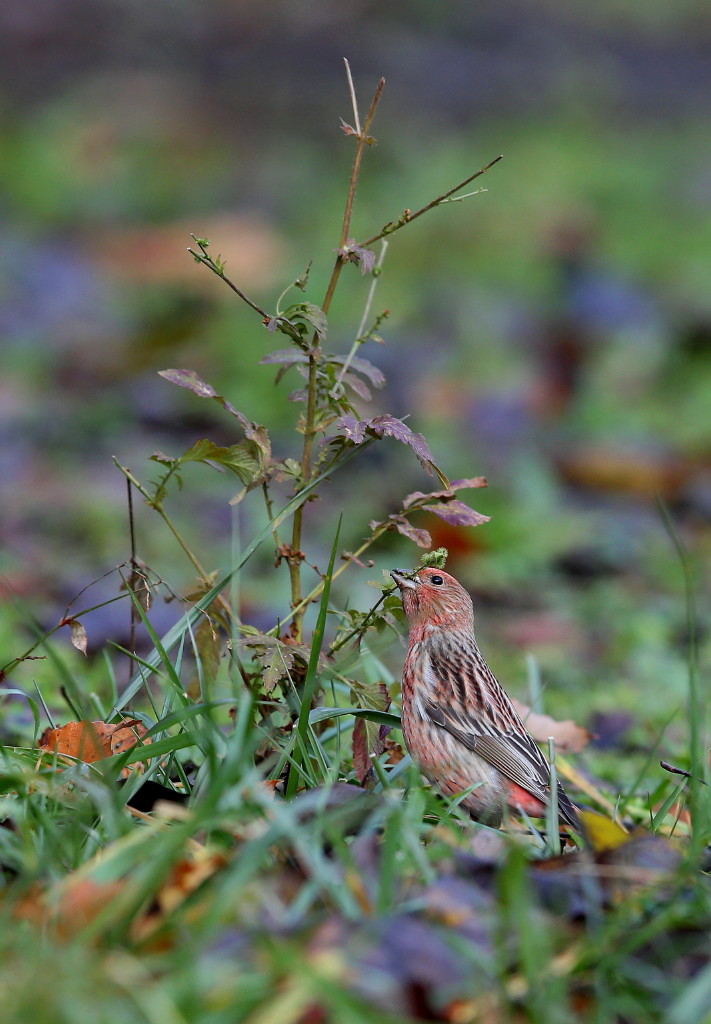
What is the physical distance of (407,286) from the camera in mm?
11383

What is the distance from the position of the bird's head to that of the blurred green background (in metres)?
0.69

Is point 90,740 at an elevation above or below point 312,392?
below

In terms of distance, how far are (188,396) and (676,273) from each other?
223 inches

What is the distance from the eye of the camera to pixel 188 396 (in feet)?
28.7

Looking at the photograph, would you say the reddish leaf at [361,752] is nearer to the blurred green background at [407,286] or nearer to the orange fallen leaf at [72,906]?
the blurred green background at [407,286]

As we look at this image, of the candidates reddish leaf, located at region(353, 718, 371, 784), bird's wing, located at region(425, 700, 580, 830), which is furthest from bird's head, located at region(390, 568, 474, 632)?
reddish leaf, located at region(353, 718, 371, 784)

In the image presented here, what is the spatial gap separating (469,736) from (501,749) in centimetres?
9

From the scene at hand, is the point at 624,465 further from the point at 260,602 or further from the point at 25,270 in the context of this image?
the point at 25,270

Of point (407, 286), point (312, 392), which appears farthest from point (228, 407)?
point (407, 286)

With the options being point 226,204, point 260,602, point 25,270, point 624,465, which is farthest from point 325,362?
point 226,204

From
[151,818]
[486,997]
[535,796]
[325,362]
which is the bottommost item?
[535,796]

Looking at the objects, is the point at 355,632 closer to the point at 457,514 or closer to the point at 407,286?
the point at 457,514

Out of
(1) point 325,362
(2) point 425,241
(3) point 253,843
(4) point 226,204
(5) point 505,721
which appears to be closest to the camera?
(3) point 253,843

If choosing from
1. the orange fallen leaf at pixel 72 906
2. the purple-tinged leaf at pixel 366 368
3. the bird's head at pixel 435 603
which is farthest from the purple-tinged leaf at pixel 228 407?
the orange fallen leaf at pixel 72 906
